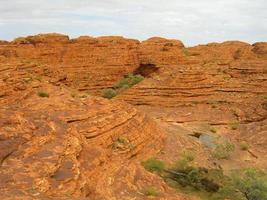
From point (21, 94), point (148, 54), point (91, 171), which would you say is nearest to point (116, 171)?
point (91, 171)

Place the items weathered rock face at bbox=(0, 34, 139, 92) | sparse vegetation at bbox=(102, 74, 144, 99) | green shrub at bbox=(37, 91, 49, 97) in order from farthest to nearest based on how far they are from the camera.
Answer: weathered rock face at bbox=(0, 34, 139, 92) < sparse vegetation at bbox=(102, 74, 144, 99) < green shrub at bbox=(37, 91, 49, 97)

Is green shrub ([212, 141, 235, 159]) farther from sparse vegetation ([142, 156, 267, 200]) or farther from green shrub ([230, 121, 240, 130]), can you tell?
green shrub ([230, 121, 240, 130])

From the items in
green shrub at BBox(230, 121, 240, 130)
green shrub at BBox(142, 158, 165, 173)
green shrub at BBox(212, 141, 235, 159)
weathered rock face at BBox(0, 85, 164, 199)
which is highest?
weathered rock face at BBox(0, 85, 164, 199)

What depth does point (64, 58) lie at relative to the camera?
42969 millimetres

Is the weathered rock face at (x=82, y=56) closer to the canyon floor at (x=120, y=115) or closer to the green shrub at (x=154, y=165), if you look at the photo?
the canyon floor at (x=120, y=115)

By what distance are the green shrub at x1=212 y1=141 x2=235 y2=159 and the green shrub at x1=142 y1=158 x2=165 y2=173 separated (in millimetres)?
4835

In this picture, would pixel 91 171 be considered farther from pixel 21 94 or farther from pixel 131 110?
pixel 131 110

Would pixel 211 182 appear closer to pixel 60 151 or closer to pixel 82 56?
pixel 60 151

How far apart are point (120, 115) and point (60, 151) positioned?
9570 millimetres

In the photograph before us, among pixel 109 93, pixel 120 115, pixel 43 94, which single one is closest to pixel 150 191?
pixel 120 115

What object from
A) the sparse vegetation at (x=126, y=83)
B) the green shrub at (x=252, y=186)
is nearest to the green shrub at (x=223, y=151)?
the green shrub at (x=252, y=186)

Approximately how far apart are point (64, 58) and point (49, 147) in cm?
3211

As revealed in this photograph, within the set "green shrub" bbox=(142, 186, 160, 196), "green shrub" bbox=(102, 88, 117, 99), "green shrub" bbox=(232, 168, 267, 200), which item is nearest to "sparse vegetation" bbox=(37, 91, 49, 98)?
"green shrub" bbox=(142, 186, 160, 196)

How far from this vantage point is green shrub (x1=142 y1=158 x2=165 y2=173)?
19.2 metres
